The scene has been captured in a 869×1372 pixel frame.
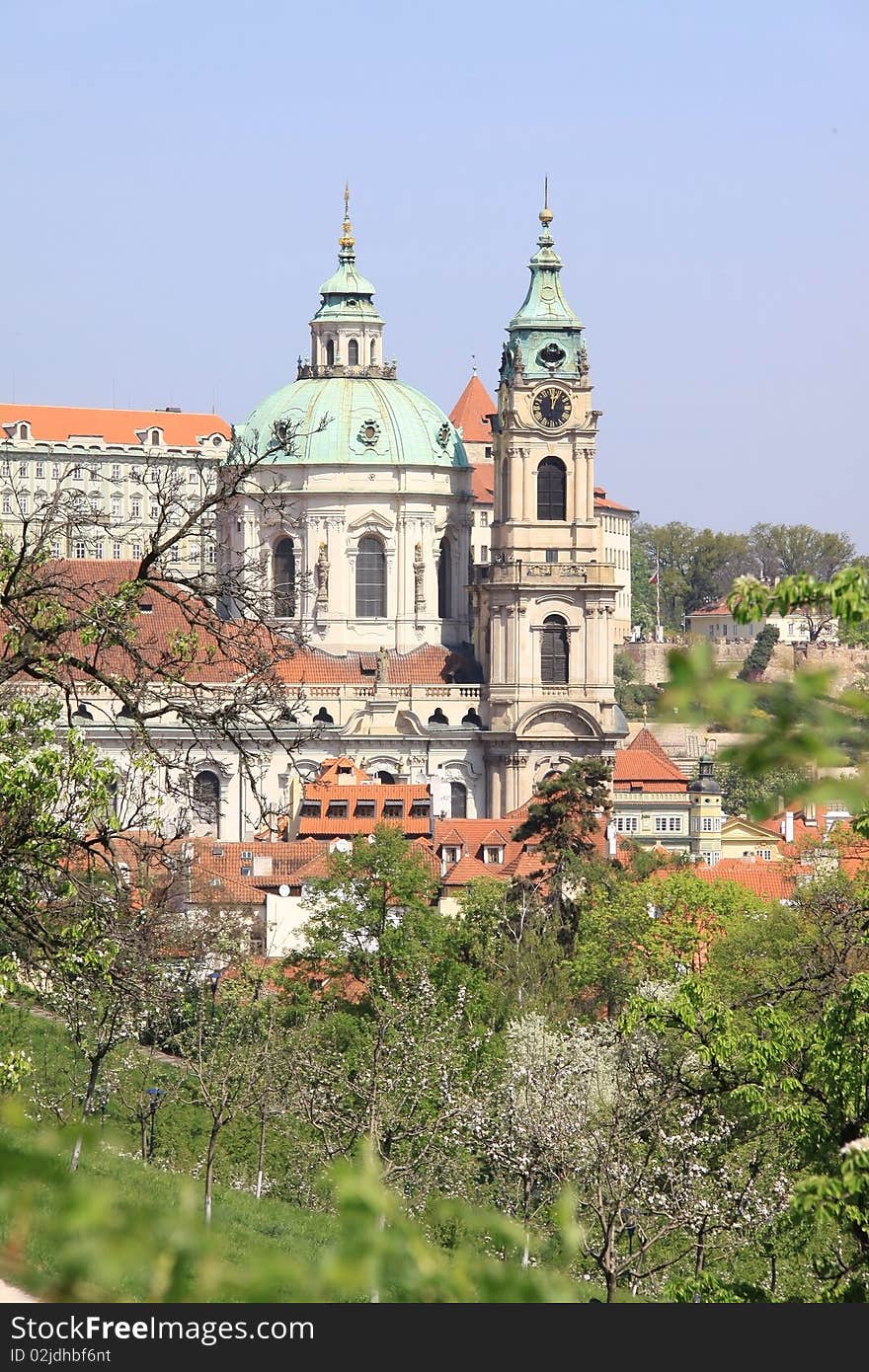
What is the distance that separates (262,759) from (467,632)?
89771 millimetres

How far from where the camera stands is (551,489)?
343 feet

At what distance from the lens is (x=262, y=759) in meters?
18.7

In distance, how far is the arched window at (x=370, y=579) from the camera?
10669cm

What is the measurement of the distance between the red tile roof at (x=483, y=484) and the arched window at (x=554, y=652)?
50.4 meters

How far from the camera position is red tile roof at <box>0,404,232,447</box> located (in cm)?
17600

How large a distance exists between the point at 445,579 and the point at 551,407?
957 cm

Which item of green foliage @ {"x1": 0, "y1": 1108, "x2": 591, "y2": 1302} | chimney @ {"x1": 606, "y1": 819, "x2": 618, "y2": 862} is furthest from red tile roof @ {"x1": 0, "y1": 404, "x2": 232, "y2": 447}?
green foliage @ {"x1": 0, "y1": 1108, "x2": 591, "y2": 1302}

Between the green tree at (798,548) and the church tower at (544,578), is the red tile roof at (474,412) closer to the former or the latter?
the green tree at (798,548)

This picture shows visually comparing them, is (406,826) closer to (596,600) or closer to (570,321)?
(596,600)

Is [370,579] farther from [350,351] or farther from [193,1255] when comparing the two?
[193,1255]

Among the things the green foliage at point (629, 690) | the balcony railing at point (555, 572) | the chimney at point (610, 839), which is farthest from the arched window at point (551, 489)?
the green foliage at point (629, 690)

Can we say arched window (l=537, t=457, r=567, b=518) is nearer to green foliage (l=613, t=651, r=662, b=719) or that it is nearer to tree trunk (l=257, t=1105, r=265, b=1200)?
green foliage (l=613, t=651, r=662, b=719)

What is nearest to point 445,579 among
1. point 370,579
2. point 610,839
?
point 370,579

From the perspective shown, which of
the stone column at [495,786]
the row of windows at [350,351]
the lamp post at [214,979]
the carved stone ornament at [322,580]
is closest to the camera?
the lamp post at [214,979]
